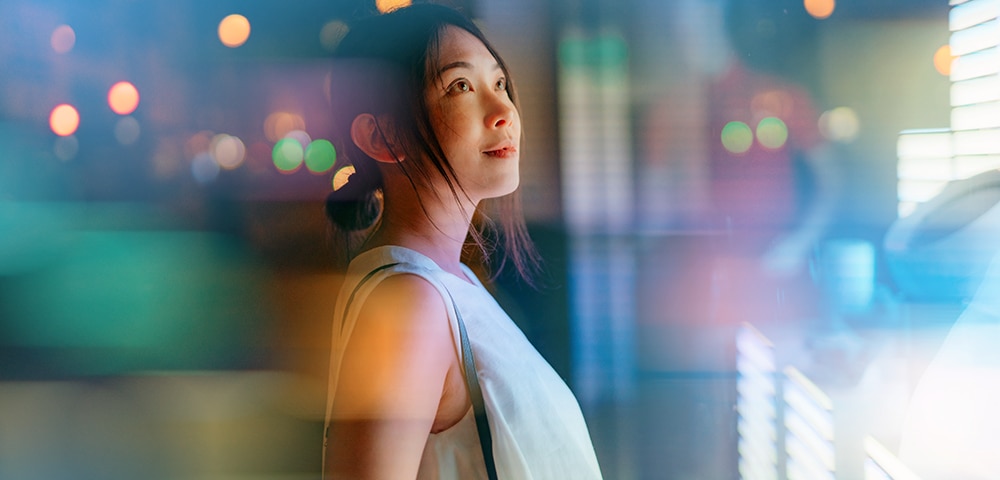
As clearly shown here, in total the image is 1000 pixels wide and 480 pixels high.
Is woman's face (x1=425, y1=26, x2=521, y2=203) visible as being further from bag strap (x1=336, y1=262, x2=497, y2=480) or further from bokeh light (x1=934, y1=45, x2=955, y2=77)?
bokeh light (x1=934, y1=45, x2=955, y2=77)

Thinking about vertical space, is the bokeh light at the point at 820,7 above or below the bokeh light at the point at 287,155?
above

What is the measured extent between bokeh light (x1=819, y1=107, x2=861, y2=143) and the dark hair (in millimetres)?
398

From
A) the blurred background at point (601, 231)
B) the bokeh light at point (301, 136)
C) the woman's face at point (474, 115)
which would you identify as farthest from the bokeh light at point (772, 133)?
the bokeh light at point (301, 136)

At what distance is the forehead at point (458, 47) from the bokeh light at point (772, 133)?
365mm

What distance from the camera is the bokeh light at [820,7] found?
36.3 inches

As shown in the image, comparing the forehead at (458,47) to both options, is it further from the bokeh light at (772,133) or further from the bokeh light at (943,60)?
the bokeh light at (943,60)

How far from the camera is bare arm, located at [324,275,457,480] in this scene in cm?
80

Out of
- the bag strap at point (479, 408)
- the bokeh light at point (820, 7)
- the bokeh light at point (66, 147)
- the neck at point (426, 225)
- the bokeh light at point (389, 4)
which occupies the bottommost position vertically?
the bag strap at point (479, 408)

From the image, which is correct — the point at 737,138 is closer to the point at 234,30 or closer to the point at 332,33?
the point at 332,33

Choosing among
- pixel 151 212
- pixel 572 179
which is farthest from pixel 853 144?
pixel 151 212

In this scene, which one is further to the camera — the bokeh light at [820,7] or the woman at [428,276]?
the bokeh light at [820,7]

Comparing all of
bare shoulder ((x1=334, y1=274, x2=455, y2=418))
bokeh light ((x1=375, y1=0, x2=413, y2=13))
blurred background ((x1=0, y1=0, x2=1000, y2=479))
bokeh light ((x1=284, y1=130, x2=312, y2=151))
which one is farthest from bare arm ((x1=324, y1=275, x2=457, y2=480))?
bokeh light ((x1=375, y1=0, x2=413, y2=13))

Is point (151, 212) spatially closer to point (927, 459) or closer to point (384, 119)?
point (384, 119)

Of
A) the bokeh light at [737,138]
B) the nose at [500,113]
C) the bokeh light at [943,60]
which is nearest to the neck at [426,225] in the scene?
the nose at [500,113]
